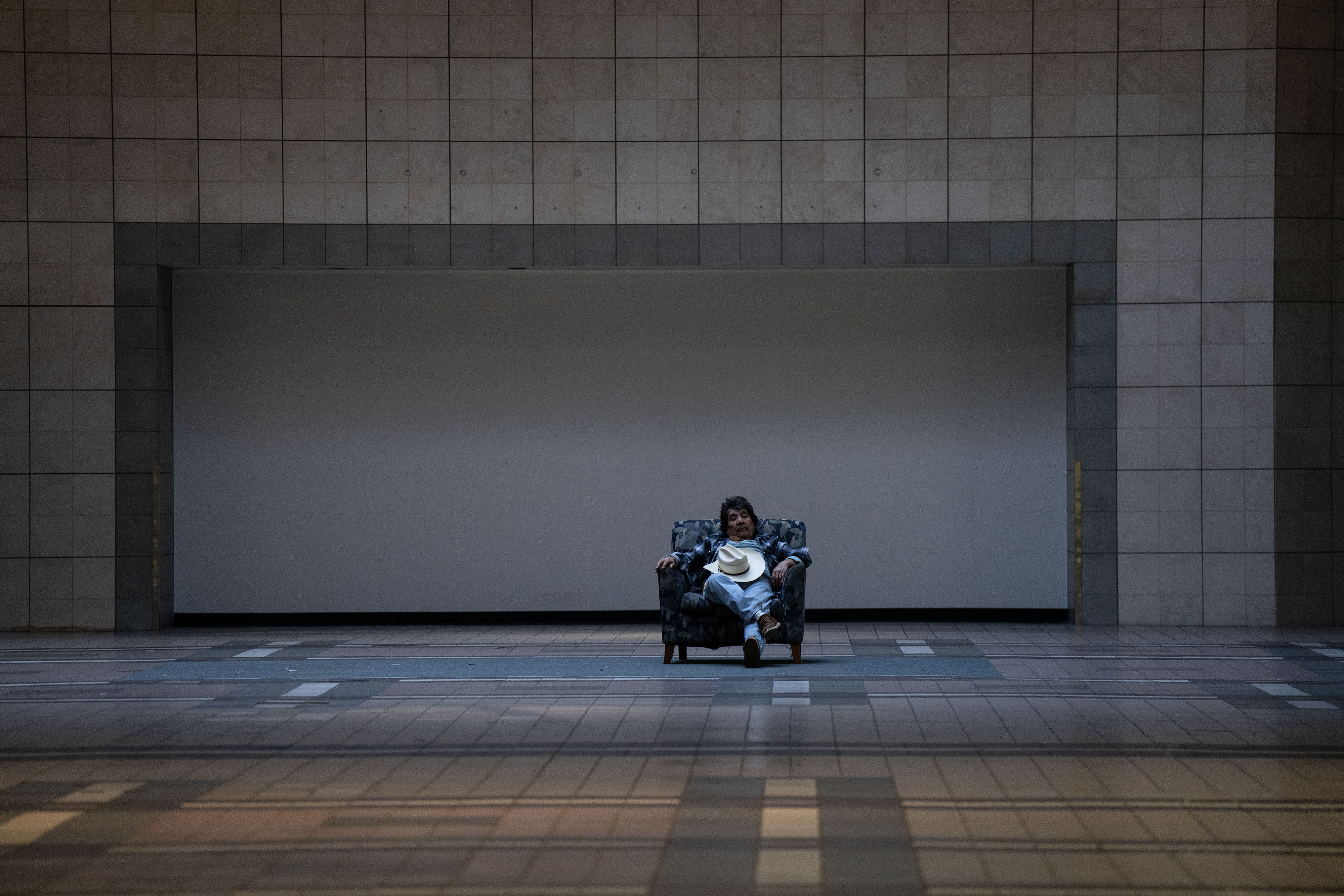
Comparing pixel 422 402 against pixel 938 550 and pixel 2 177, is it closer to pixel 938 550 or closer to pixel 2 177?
pixel 2 177

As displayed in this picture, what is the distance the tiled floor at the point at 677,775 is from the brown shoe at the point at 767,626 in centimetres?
22

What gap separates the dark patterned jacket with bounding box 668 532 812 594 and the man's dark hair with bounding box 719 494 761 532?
0.08 meters

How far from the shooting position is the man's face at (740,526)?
28.1 feet

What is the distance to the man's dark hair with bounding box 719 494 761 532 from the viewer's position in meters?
8.60

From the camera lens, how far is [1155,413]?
407 inches

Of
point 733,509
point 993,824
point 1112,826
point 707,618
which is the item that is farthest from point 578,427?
point 1112,826

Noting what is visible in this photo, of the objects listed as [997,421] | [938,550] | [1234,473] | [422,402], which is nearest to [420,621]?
[422,402]

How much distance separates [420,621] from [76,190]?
4212 mm

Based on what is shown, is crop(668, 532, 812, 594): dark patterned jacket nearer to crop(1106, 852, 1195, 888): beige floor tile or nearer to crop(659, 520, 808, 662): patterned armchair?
crop(659, 520, 808, 662): patterned armchair

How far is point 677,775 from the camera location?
500 cm

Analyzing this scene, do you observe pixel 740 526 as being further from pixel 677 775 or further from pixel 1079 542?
pixel 677 775

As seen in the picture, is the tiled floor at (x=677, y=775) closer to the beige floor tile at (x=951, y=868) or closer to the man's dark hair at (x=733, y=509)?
the beige floor tile at (x=951, y=868)

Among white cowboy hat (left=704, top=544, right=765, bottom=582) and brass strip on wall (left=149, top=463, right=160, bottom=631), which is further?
brass strip on wall (left=149, top=463, right=160, bottom=631)

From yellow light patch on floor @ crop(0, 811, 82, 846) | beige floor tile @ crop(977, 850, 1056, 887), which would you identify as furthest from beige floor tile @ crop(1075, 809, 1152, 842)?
yellow light patch on floor @ crop(0, 811, 82, 846)
